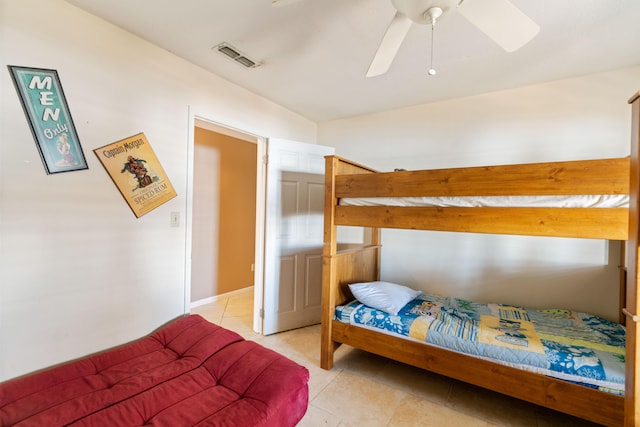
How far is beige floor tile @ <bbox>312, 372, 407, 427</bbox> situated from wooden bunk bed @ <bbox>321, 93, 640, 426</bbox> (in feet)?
0.76

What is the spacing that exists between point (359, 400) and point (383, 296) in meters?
0.72

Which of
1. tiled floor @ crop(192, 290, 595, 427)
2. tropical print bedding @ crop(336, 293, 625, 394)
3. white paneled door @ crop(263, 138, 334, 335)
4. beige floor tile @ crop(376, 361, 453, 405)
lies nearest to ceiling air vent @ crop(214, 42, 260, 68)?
white paneled door @ crop(263, 138, 334, 335)

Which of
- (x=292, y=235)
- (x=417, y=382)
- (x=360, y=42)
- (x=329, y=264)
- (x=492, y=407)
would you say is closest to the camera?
(x=492, y=407)

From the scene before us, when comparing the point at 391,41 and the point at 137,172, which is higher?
the point at 391,41

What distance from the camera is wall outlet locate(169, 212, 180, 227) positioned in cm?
205

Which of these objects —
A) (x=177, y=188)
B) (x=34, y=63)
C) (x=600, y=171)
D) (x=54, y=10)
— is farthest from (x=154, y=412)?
(x=600, y=171)

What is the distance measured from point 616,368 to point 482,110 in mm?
2142

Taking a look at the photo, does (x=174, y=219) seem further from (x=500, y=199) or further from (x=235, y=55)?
(x=500, y=199)

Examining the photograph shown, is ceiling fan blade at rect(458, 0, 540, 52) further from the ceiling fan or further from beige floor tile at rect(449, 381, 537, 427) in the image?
beige floor tile at rect(449, 381, 537, 427)

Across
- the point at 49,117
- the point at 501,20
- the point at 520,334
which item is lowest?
the point at 520,334

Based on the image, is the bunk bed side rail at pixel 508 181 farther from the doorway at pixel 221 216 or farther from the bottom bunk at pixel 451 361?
the doorway at pixel 221 216

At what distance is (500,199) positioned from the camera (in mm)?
1548

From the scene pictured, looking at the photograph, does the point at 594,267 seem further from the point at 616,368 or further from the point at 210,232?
the point at 210,232

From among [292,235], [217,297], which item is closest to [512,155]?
[292,235]
